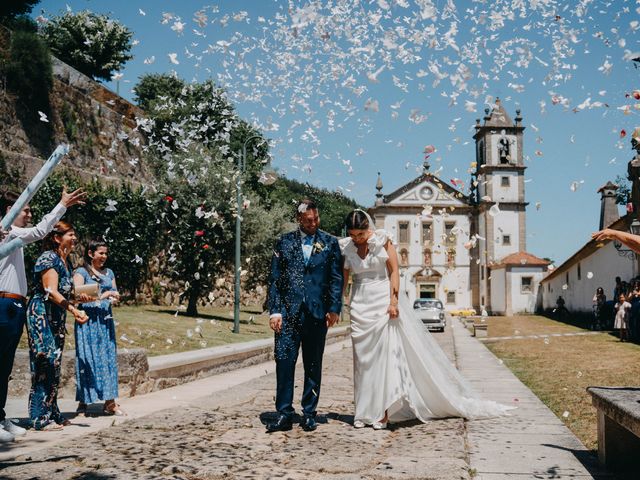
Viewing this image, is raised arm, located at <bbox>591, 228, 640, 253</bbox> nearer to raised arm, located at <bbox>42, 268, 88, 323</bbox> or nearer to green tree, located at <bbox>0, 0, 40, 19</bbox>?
raised arm, located at <bbox>42, 268, 88, 323</bbox>

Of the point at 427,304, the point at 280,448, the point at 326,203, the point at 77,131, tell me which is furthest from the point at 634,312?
the point at 326,203

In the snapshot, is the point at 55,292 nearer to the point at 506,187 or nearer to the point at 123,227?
the point at 123,227

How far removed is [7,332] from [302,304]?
→ 237cm

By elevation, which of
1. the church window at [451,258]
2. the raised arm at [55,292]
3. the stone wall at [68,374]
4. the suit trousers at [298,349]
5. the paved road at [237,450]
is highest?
the church window at [451,258]

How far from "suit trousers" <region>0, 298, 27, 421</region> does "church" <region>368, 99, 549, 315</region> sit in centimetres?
5183

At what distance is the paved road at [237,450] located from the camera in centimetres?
372

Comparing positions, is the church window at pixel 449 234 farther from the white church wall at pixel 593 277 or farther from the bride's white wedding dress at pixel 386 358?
the bride's white wedding dress at pixel 386 358

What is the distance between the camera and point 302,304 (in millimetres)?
5336

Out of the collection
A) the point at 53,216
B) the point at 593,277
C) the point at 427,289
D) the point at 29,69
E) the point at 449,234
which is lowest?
the point at 53,216

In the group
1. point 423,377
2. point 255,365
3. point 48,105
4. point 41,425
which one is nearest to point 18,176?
point 48,105

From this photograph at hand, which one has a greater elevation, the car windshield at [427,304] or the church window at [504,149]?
the church window at [504,149]

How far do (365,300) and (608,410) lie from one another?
234 centimetres

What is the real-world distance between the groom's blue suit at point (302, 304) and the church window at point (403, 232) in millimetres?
55973

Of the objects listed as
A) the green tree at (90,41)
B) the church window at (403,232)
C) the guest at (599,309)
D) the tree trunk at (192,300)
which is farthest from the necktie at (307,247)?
the church window at (403,232)
